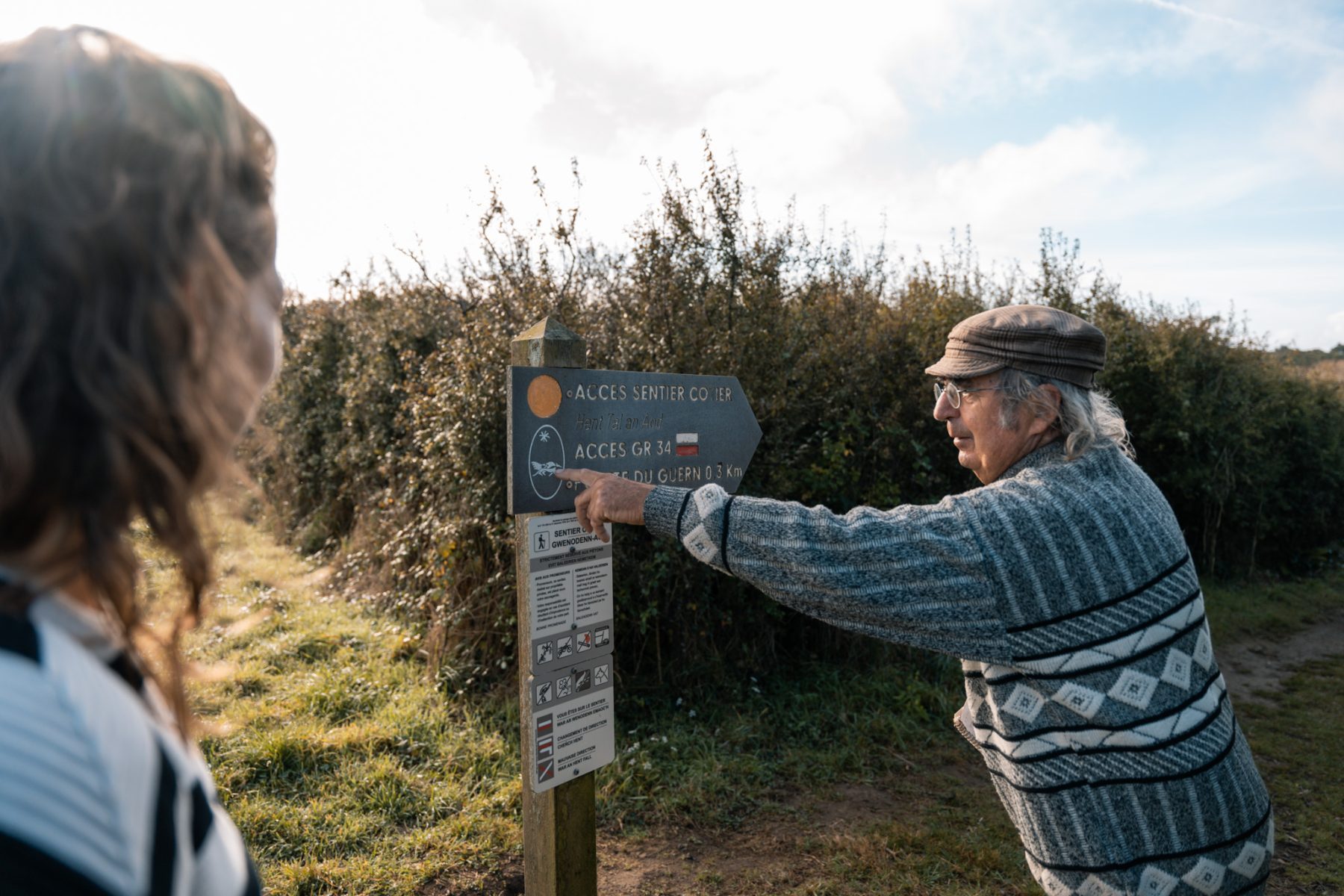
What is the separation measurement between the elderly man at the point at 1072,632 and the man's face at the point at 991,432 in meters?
0.12

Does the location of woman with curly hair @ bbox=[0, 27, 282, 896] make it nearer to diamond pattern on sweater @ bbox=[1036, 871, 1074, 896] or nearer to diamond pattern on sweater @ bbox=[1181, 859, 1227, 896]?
diamond pattern on sweater @ bbox=[1036, 871, 1074, 896]

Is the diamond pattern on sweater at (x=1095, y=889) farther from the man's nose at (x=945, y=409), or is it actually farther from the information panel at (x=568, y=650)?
the information panel at (x=568, y=650)

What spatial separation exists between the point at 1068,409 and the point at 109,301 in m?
1.86

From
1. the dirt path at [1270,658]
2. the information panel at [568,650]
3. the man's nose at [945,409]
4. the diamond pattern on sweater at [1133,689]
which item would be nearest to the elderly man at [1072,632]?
the diamond pattern on sweater at [1133,689]

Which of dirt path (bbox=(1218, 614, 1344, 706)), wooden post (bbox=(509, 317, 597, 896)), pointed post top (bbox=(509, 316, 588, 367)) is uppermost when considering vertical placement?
pointed post top (bbox=(509, 316, 588, 367))

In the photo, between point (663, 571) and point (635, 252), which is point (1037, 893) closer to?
point (663, 571)

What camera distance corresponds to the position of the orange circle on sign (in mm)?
2297

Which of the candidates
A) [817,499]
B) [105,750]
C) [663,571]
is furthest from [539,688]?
[817,499]

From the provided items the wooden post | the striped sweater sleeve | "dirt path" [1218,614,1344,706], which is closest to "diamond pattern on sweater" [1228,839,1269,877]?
the striped sweater sleeve

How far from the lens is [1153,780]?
5.57 feet

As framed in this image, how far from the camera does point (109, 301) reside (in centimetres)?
71

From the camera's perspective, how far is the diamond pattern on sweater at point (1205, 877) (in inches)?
67.6

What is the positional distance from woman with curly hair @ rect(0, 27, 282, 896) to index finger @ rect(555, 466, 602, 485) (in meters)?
1.45

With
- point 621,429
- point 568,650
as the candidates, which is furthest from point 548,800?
point 621,429
